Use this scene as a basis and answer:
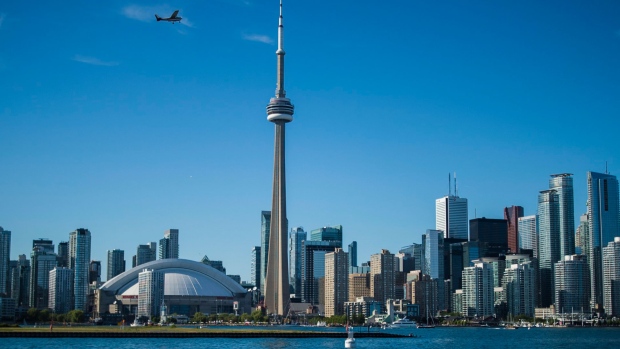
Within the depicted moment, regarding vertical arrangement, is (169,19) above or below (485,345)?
above

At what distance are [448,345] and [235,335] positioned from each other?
1336 inches

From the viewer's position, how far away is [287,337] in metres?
154

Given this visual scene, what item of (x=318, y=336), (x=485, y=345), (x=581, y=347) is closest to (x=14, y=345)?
(x=318, y=336)

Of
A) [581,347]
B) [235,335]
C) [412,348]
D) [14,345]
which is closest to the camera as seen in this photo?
[14,345]

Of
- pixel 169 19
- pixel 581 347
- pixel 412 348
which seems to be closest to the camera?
pixel 169 19

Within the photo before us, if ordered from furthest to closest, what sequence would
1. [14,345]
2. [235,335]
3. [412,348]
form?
[235,335], [412,348], [14,345]

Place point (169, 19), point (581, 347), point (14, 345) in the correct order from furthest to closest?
point (581, 347)
point (14, 345)
point (169, 19)

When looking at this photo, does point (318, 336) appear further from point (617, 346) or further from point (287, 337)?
point (617, 346)

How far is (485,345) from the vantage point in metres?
139

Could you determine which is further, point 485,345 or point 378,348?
point 485,345

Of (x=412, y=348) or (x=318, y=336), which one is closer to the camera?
(x=412, y=348)

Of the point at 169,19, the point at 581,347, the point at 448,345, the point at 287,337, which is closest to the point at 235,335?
the point at 287,337

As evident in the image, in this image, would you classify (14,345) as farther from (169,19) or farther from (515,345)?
(515,345)

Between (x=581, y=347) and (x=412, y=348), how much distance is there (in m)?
26.5
